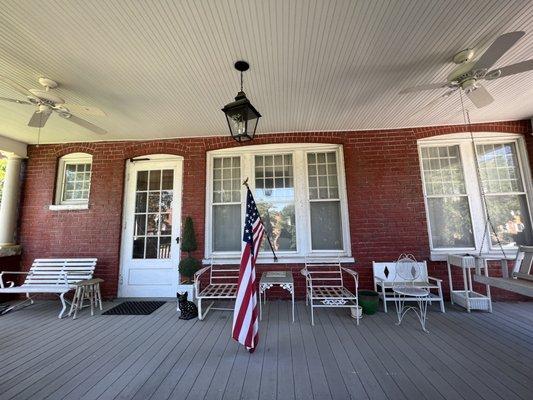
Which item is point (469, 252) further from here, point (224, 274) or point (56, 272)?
point (56, 272)

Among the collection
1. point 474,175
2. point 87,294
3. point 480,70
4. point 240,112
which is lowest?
point 87,294

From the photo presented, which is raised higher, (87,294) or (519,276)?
(519,276)

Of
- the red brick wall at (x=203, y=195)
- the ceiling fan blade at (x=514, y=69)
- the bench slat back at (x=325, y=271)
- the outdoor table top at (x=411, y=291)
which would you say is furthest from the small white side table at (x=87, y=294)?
the ceiling fan blade at (x=514, y=69)

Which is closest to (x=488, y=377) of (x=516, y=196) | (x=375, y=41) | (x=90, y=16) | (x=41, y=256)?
(x=375, y=41)

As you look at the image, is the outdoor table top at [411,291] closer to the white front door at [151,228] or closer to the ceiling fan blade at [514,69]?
the ceiling fan blade at [514,69]

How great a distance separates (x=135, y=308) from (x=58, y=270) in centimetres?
156

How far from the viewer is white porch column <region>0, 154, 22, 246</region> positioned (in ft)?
15.5

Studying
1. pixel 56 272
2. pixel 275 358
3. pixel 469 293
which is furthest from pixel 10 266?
pixel 469 293

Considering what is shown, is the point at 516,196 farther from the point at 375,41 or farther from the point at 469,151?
the point at 375,41

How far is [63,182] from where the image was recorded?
5.17m

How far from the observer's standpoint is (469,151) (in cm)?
471

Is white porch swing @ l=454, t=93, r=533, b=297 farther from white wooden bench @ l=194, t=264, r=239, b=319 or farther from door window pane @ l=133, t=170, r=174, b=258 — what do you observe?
door window pane @ l=133, t=170, r=174, b=258

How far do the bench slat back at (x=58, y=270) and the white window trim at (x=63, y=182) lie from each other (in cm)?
98

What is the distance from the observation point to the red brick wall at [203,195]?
14.8 feet
